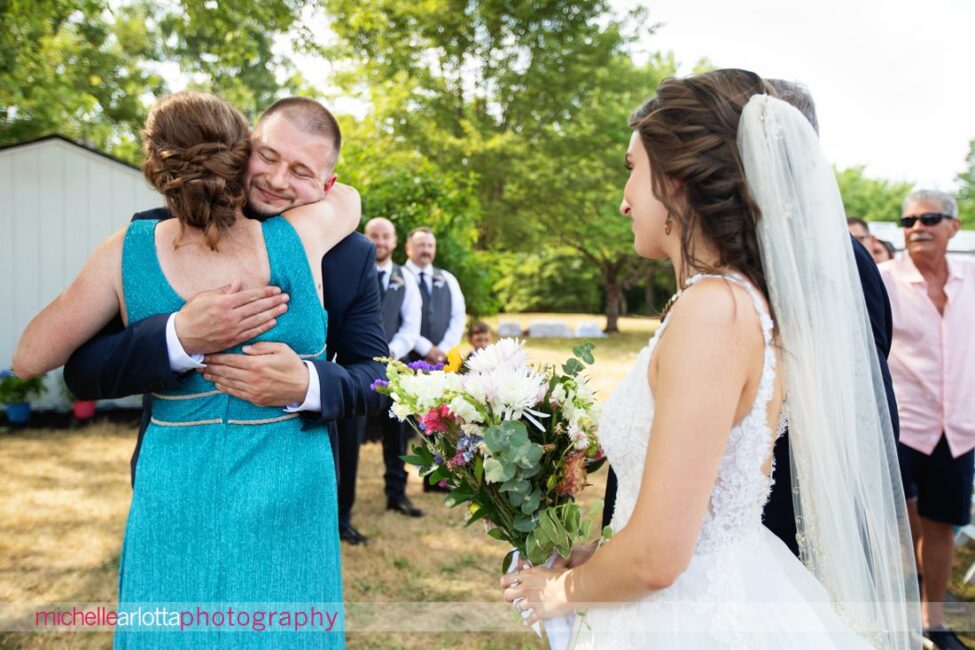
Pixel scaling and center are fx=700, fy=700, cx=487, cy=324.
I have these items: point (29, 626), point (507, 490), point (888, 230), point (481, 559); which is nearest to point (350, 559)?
point (481, 559)

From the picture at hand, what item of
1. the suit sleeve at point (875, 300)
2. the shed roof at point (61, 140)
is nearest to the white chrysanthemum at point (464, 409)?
the suit sleeve at point (875, 300)

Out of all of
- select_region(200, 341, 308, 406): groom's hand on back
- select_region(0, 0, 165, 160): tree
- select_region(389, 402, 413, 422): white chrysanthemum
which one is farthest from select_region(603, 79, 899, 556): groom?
select_region(0, 0, 165, 160): tree

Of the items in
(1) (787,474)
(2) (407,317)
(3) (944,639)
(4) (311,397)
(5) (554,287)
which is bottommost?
(5) (554,287)

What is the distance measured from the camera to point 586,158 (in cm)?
2395

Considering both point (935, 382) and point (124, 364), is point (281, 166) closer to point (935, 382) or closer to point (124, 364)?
point (124, 364)

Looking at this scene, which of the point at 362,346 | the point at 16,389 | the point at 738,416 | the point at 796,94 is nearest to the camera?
the point at 738,416

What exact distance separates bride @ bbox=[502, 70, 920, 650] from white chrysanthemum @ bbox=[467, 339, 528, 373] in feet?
0.98

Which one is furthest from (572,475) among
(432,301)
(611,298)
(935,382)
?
(611,298)

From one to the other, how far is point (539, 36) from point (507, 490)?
71.9 feet

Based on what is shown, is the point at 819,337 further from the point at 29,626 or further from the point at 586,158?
the point at 586,158

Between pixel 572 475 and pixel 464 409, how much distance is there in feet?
1.15

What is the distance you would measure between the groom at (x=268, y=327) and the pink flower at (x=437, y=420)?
1.27 feet

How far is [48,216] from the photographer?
10203 mm

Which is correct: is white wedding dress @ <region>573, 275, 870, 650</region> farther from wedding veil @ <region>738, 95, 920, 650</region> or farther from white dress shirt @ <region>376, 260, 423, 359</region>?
white dress shirt @ <region>376, 260, 423, 359</region>
